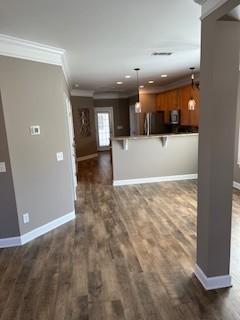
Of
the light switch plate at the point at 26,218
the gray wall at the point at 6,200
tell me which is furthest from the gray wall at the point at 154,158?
the gray wall at the point at 6,200

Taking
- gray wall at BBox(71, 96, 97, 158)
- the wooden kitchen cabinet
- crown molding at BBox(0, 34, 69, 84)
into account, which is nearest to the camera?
crown molding at BBox(0, 34, 69, 84)

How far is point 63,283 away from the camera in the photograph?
243cm

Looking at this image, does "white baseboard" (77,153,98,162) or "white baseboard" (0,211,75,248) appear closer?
"white baseboard" (0,211,75,248)

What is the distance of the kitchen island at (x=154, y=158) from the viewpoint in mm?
5750

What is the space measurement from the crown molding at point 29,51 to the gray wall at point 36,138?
2.8 inches

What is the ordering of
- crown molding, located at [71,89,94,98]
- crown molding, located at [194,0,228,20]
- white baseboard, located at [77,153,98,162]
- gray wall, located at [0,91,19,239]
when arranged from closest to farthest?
1. crown molding, located at [194,0,228,20]
2. gray wall, located at [0,91,19,239]
3. crown molding, located at [71,89,94,98]
4. white baseboard, located at [77,153,98,162]

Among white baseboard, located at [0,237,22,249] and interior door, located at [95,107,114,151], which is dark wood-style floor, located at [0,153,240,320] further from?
interior door, located at [95,107,114,151]

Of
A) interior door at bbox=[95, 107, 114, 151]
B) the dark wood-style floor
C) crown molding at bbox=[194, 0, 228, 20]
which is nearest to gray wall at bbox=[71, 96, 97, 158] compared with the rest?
interior door at bbox=[95, 107, 114, 151]

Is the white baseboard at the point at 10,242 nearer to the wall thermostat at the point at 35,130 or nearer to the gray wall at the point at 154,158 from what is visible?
the wall thermostat at the point at 35,130

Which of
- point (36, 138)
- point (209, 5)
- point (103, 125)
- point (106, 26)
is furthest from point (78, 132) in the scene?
point (209, 5)

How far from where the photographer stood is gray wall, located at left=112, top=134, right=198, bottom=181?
576cm

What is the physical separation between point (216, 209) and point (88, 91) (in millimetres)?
8294

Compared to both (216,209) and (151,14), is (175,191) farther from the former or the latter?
(151,14)

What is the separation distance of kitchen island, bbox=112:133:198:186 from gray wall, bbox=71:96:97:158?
12.3ft
